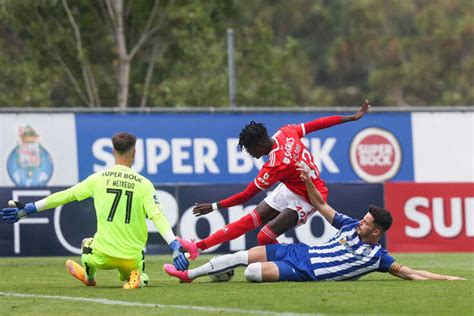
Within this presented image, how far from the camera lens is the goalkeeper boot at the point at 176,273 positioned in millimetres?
14555

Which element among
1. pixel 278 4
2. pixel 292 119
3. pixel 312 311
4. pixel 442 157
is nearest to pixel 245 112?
pixel 292 119

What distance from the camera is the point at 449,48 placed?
71.0 m

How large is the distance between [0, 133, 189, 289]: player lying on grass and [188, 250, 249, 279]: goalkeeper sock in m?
0.86

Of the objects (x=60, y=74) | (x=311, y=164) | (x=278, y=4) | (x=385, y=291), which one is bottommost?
(x=385, y=291)

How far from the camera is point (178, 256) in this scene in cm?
1341

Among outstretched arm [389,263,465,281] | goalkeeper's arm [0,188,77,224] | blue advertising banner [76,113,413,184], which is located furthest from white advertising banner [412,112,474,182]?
goalkeeper's arm [0,188,77,224]

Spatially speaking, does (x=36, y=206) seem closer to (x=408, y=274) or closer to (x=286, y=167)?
(x=286, y=167)

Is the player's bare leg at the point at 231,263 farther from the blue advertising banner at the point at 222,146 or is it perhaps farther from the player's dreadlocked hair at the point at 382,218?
the blue advertising banner at the point at 222,146

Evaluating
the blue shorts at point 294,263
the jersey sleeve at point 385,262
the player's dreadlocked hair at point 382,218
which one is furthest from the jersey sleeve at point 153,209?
the jersey sleeve at point 385,262

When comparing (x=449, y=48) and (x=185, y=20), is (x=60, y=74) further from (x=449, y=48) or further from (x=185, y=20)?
(x=449, y=48)

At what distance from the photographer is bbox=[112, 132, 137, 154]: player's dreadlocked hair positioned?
535 inches

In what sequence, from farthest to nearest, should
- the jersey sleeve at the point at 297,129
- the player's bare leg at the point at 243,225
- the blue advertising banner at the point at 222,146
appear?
1. the blue advertising banner at the point at 222,146
2. the jersey sleeve at the point at 297,129
3. the player's bare leg at the point at 243,225

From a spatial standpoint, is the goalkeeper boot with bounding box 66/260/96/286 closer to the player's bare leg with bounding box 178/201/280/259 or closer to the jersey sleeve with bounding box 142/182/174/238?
the jersey sleeve with bounding box 142/182/174/238

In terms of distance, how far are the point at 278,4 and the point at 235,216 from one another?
154ft
